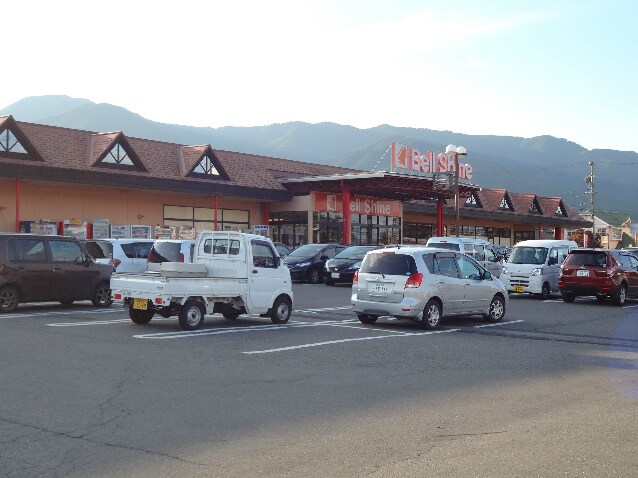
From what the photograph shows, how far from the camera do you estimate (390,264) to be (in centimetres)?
1501

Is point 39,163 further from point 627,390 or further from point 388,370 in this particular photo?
point 627,390

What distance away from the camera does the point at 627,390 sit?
8.80 meters

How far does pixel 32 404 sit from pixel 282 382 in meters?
2.88

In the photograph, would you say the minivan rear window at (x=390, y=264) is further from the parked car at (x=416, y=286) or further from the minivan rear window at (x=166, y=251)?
the minivan rear window at (x=166, y=251)

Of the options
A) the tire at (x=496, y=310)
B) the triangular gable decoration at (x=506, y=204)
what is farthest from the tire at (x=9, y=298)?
the triangular gable decoration at (x=506, y=204)

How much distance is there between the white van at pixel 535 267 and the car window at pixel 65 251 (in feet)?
46.3

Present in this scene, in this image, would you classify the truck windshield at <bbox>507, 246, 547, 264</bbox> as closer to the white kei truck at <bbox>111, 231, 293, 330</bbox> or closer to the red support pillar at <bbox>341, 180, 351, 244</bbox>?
the white kei truck at <bbox>111, 231, 293, 330</bbox>

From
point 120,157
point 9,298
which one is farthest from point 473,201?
point 9,298

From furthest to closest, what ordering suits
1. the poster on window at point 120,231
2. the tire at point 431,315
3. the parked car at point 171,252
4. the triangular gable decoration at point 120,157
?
the poster on window at point 120,231, the triangular gable decoration at point 120,157, the parked car at point 171,252, the tire at point 431,315

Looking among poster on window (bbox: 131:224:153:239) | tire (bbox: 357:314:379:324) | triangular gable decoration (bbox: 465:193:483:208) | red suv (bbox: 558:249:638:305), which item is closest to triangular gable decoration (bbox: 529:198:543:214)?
triangular gable decoration (bbox: 465:193:483:208)

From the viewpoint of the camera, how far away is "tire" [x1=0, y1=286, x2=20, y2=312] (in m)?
16.2

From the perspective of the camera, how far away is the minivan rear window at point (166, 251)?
18.5 m

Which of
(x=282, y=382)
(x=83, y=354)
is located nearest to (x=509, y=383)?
(x=282, y=382)

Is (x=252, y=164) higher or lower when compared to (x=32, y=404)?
higher
